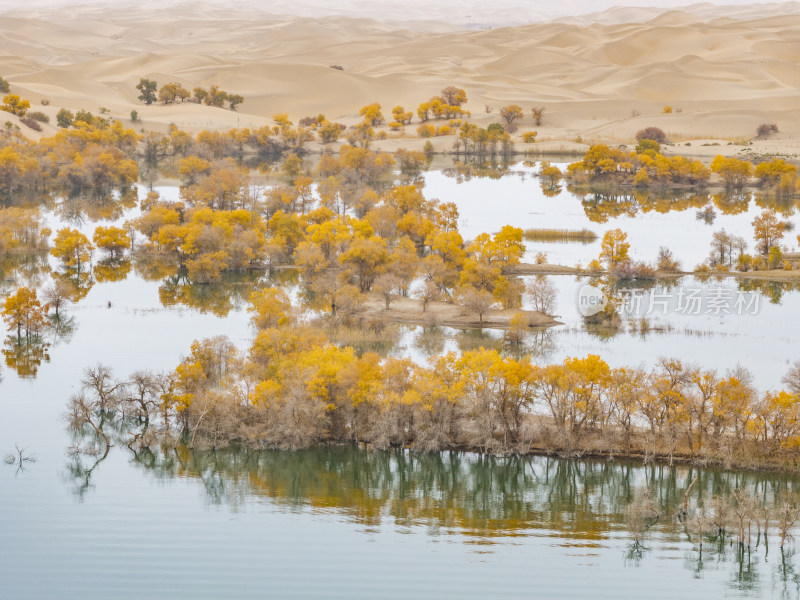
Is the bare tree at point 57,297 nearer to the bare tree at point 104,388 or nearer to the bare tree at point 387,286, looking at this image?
the bare tree at point 104,388

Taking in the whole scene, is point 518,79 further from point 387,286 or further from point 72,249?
point 387,286

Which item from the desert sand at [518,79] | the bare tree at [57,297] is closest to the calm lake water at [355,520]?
the bare tree at [57,297]

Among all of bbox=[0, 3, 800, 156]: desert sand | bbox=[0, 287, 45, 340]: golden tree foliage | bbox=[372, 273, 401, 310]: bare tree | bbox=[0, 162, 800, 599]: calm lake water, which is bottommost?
bbox=[0, 162, 800, 599]: calm lake water

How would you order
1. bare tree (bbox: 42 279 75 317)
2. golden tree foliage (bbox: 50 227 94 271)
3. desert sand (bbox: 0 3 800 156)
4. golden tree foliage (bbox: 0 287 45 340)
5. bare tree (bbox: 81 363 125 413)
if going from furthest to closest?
1. desert sand (bbox: 0 3 800 156)
2. golden tree foliage (bbox: 50 227 94 271)
3. bare tree (bbox: 42 279 75 317)
4. golden tree foliage (bbox: 0 287 45 340)
5. bare tree (bbox: 81 363 125 413)

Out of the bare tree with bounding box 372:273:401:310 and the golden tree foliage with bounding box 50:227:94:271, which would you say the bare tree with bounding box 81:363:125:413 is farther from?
the golden tree foliage with bounding box 50:227:94:271

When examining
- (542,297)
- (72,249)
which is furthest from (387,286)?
(72,249)

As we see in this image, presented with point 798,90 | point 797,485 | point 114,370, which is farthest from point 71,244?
point 798,90

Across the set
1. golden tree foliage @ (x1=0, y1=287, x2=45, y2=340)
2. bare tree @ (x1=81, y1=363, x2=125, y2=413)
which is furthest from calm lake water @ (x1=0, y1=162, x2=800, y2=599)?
Answer: golden tree foliage @ (x1=0, y1=287, x2=45, y2=340)
